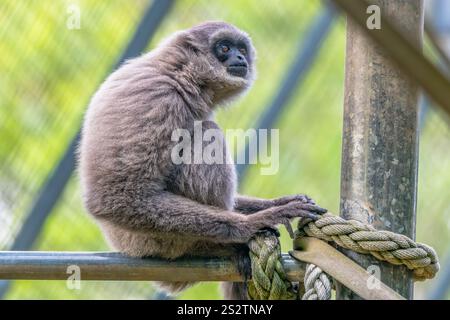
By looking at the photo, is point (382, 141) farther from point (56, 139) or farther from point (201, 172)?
point (56, 139)

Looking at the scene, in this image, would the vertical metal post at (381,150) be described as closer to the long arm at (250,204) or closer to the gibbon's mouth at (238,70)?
the long arm at (250,204)

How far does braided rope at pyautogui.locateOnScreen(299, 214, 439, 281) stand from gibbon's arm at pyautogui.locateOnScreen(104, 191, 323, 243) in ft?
1.78

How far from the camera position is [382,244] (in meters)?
2.99

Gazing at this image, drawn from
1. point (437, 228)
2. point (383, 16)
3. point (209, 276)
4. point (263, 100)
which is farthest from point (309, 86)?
point (383, 16)

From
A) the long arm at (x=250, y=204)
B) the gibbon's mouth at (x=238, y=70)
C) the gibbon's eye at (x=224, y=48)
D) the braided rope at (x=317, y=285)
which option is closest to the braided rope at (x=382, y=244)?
the braided rope at (x=317, y=285)

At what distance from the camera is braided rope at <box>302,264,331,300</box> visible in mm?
3041

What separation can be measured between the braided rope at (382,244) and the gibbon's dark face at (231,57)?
1953mm

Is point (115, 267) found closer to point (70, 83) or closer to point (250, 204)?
point (250, 204)

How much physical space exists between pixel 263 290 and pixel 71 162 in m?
2.65

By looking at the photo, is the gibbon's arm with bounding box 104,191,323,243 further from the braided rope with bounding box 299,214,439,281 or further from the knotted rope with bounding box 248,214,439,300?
the braided rope with bounding box 299,214,439,281

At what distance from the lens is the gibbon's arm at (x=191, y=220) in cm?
371

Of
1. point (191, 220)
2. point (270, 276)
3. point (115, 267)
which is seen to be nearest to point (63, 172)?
point (191, 220)

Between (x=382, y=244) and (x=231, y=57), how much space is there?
7.68 ft

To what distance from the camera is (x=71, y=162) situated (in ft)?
18.1
